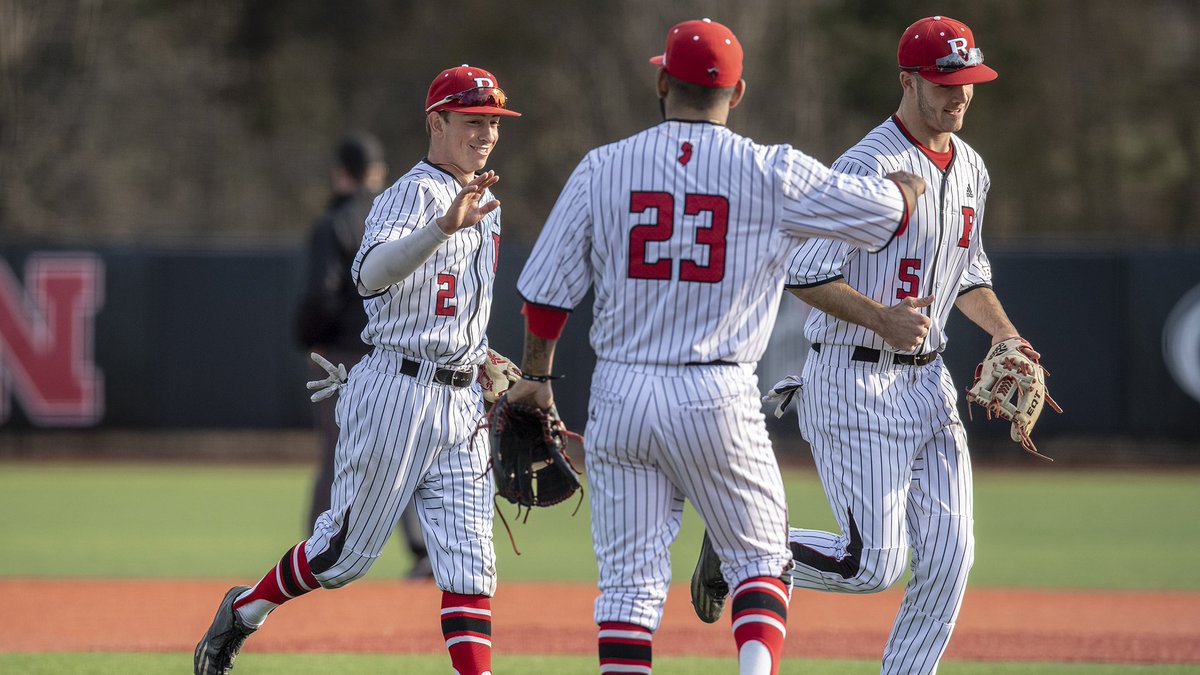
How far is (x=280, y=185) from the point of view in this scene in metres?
31.2

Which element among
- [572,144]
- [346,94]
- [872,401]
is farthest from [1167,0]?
[872,401]

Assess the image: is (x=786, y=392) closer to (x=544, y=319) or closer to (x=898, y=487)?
(x=898, y=487)

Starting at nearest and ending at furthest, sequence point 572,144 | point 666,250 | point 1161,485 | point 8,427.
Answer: point 666,250, point 1161,485, point 8,427, point 572,144

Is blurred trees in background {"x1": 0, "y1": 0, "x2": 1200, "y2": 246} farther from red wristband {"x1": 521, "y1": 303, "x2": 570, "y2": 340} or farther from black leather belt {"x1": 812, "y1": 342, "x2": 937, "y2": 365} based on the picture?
red wristband {"x1": 521, "y1": 303, "x2": 570, "y2": 340}

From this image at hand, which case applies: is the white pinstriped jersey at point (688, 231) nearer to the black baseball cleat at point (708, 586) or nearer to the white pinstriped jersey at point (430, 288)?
the white pinstriped jersey at point (430, 288)

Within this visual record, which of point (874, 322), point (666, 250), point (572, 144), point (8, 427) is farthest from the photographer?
point (572, 144)

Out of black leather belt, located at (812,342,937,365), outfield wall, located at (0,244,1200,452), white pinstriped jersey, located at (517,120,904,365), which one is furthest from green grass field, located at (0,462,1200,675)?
white pinstriped jersey, located at (517,120,904,365)

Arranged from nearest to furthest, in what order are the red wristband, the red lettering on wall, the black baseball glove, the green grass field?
the red wristband
the black baseball glove
the green grass field
the red lettering on wall

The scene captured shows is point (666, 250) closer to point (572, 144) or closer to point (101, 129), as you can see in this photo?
point (572, 144)

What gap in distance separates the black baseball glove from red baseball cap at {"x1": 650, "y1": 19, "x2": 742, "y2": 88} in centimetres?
112

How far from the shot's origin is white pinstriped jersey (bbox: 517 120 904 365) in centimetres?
436

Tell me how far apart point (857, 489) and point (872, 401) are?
0.29 meters

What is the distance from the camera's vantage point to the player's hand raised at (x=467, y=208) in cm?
493

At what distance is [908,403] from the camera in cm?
524
